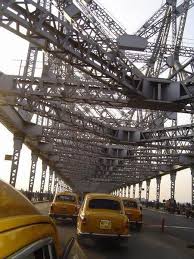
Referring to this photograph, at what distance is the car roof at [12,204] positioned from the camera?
270 centimetres

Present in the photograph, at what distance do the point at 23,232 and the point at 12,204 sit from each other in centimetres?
45

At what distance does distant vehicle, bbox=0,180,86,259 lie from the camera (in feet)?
7.19

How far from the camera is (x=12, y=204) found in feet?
9.40

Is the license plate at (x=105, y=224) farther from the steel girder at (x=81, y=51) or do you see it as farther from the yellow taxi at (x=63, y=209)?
the yellow taxi at (x=63, y=209)

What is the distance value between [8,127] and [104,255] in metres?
33.8

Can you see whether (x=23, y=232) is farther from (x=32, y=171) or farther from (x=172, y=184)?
(x=172, y=184)

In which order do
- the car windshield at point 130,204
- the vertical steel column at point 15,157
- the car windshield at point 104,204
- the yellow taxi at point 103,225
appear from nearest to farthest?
the yellow taxi at point 103,225 < the car windshield at point 104,204 < the car windshield at point 130,204 < the vertical steel column at point 15,157

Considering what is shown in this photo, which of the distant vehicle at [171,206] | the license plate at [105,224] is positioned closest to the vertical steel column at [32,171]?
the distant vehicle at [171,206]

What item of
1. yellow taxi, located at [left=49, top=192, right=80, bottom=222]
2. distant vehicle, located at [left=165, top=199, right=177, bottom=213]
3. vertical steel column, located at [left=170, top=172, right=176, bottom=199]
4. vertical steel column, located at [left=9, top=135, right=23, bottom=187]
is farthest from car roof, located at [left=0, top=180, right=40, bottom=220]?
vertical steel column, located at [left=170, top=172, right=176, bottom=199]

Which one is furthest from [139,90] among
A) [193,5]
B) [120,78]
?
[193,5]

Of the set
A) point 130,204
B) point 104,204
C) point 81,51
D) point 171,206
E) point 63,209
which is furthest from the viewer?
point 171,206

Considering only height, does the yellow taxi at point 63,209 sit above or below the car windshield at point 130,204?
below

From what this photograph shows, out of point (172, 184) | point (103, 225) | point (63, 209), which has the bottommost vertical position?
point (103, 225)

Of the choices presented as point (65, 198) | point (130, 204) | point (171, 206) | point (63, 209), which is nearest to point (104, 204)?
point (130, 204)
